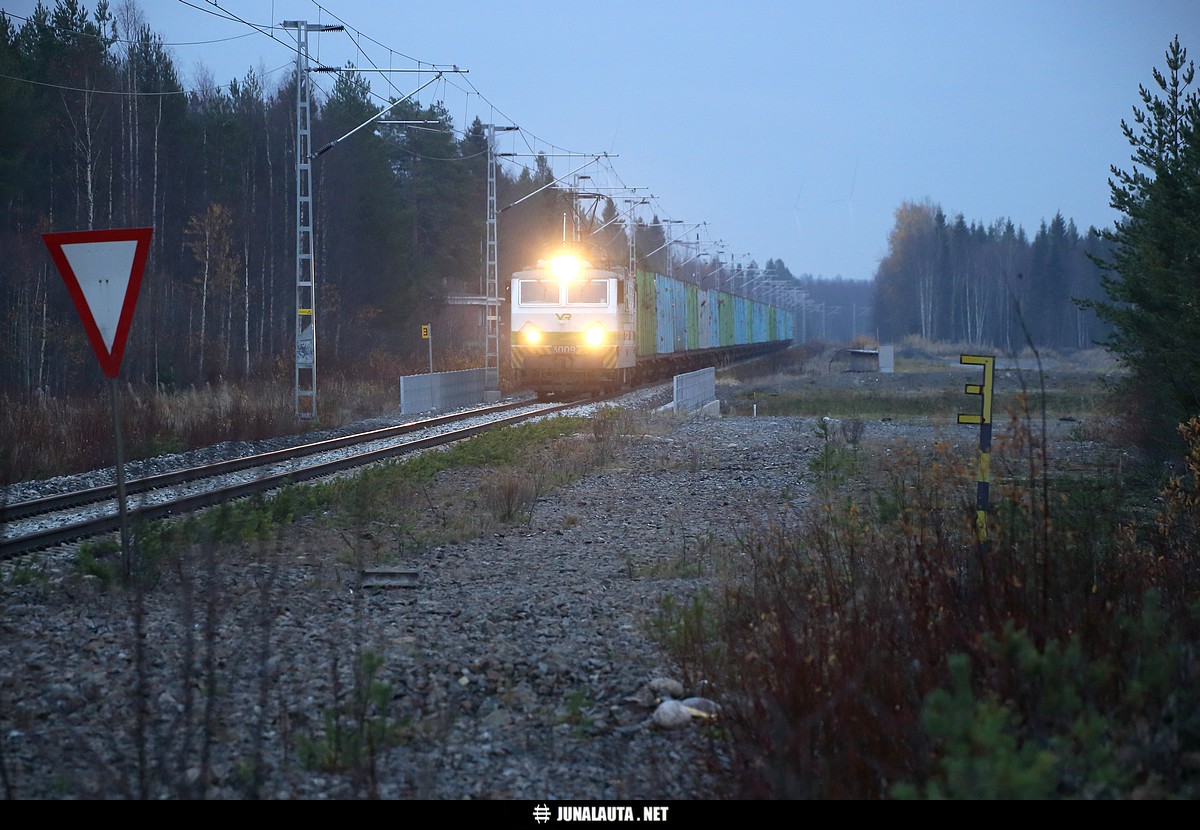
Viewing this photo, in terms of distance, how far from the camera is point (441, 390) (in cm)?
2588

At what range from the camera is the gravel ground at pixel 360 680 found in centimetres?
407

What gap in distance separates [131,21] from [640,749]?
1593 inches

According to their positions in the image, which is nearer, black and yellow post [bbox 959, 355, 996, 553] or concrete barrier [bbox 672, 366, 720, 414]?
black and yellow post [bbox 959, 355, 996, 553]

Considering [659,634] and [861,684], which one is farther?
[659,634]

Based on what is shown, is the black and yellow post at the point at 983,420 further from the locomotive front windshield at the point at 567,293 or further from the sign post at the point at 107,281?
the locomotive front windshield at the point at 567,293

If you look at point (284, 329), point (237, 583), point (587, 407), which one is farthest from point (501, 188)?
point (237, 583)

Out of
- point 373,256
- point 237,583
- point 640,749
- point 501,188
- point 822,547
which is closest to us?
point 640,749

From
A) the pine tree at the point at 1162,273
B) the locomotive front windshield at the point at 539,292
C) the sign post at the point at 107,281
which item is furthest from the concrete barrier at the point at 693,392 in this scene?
the sign post at the point at 107,281

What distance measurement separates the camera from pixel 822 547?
599 centimetres

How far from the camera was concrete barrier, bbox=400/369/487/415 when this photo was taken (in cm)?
2389

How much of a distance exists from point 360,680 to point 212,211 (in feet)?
100

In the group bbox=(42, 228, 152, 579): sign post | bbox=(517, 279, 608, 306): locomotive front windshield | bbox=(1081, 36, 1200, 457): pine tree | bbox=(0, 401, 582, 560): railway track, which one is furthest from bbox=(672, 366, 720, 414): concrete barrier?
bbox=(42, 228, 152, 579): sign post

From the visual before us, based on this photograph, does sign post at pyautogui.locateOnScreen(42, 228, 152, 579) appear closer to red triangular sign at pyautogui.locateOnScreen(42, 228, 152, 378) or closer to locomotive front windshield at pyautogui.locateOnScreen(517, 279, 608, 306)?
red triangular sign at pyautogui.locateOnScreen(42, 228, 152, 378)
